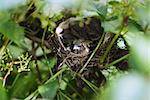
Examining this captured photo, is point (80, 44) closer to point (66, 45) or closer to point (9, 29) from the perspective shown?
point (66, 45)

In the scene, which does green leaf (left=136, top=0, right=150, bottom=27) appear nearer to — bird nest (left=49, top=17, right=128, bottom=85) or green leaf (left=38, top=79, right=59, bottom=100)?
bird nest (left=49, top=17, right=128, bottom=85)

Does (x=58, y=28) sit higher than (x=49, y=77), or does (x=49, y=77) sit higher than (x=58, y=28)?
(x=58, y=28)

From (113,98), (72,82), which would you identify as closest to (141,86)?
(113,98)

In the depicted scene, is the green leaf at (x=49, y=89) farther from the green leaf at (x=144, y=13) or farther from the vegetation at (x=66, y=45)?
the green leaf at (x=144, y=13)

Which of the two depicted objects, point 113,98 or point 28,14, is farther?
point 28,14

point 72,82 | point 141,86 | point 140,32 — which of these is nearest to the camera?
point 141,86

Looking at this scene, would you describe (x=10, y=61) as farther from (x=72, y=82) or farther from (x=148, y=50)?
(x=148, y=50)

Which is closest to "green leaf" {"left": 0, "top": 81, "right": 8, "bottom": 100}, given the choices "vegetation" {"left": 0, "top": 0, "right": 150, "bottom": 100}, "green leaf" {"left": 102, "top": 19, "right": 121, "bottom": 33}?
"vegetation" {"left": 0, "top": 0, "right": 150, "bottom": 100}

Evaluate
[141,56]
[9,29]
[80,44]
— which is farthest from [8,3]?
[141,56]
